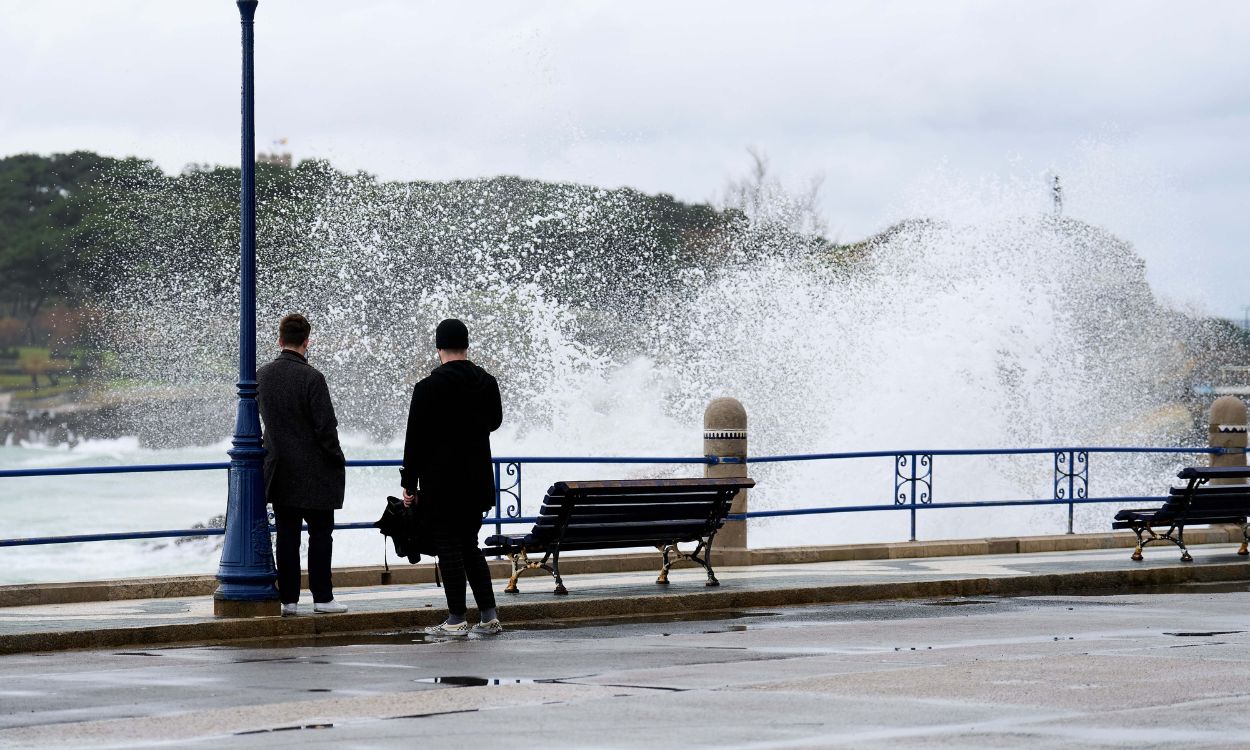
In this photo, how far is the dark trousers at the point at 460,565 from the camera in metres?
12.4

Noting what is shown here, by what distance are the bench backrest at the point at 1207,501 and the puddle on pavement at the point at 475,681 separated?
33.1 ft

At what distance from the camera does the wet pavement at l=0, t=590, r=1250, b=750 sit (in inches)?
314

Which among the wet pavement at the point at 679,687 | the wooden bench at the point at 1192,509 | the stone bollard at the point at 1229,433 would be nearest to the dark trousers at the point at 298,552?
the wet pavement at the point at 679,687

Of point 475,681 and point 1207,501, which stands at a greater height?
point 1207,501

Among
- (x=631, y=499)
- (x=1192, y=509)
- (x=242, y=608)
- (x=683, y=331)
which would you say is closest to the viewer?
(x=242, y=608)

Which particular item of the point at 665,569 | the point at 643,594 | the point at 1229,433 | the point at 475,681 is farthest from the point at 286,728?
the point at 1229,433

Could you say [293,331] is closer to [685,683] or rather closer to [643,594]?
[643,594]

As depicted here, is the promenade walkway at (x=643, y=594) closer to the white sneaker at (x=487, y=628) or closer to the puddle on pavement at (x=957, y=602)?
the puddle on pavement at (x=957, y=602)

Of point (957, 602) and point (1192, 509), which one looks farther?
point (1192, 509)

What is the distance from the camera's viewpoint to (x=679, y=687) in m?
9.53

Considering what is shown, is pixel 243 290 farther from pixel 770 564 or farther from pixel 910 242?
pixel 910 242

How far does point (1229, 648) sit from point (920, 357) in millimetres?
24659

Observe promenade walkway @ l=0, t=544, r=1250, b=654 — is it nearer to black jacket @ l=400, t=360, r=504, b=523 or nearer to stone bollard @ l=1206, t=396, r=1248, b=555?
black jacket @ l=400, t=360, r=504, b=523

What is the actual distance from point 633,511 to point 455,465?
3361mm
